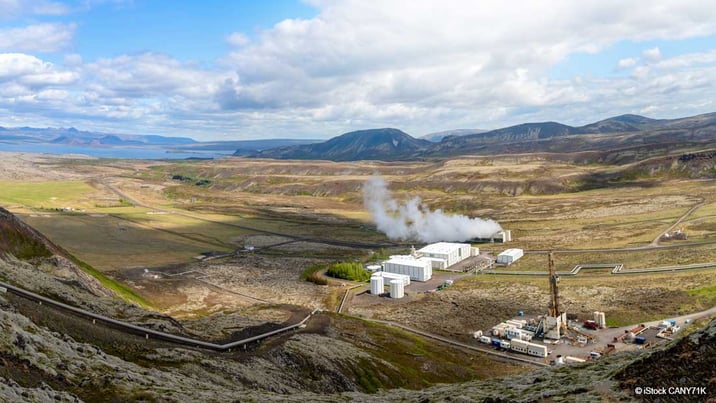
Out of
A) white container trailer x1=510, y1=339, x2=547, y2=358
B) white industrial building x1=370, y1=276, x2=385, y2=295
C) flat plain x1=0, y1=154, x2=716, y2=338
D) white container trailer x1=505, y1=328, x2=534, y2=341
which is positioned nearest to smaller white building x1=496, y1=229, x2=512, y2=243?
flat plain x1=0, y1=154, x2=716, y2=338

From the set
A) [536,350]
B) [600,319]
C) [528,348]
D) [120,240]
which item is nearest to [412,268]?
[600,319]

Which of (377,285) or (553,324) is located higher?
(377,285)

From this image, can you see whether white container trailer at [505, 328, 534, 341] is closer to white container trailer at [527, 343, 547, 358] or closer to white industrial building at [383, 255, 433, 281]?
white container trailer at [527, 343, 547, 358]

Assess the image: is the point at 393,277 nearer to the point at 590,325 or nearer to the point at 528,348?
the point at 528,348

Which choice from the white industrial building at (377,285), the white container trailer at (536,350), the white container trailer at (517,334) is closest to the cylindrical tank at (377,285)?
the white industrial building at (377,285)

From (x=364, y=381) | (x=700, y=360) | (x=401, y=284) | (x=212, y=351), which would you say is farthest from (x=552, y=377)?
(x=401, y=284)

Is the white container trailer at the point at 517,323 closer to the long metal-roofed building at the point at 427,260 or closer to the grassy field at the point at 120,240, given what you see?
the long metal-roofed building at the point at 427,260
